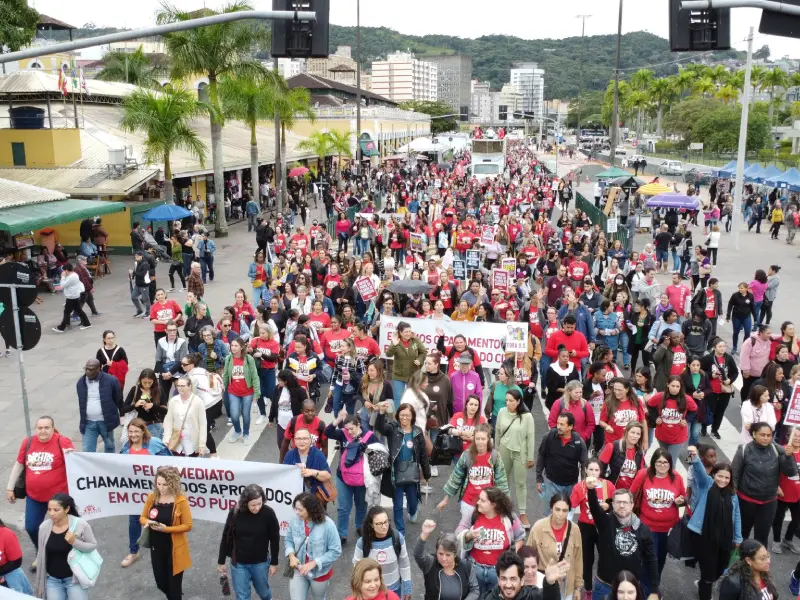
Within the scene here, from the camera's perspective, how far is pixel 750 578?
519 centimetres

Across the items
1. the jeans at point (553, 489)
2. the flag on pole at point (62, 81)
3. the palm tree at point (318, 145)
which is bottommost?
the jeans at point (553, 489)

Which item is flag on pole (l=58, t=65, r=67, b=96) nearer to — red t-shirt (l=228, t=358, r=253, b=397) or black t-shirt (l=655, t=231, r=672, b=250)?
black t-shirt (l=655, t=231, r=672, b=250)

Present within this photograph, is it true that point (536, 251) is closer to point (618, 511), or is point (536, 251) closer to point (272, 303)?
point (272, 303)

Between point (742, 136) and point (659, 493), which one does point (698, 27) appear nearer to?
point (659, 493)

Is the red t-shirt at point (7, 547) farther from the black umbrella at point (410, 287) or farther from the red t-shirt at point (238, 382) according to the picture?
the black umbrella at point (410, 287)

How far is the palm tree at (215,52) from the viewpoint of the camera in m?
28.0

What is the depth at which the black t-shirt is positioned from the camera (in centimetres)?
2275

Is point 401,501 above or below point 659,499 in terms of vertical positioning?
below

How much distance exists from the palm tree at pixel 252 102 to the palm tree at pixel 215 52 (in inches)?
44.0

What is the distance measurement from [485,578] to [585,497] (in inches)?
44.7

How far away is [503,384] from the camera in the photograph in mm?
8562

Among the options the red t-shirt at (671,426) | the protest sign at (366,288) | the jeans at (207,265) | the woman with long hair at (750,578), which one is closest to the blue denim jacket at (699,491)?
the woman with long hair at (750,578)

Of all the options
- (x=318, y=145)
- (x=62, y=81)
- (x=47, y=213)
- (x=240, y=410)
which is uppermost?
(x=62, y=81)

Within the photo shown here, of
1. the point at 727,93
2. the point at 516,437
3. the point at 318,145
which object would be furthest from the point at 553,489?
Result: the point at 727,93
